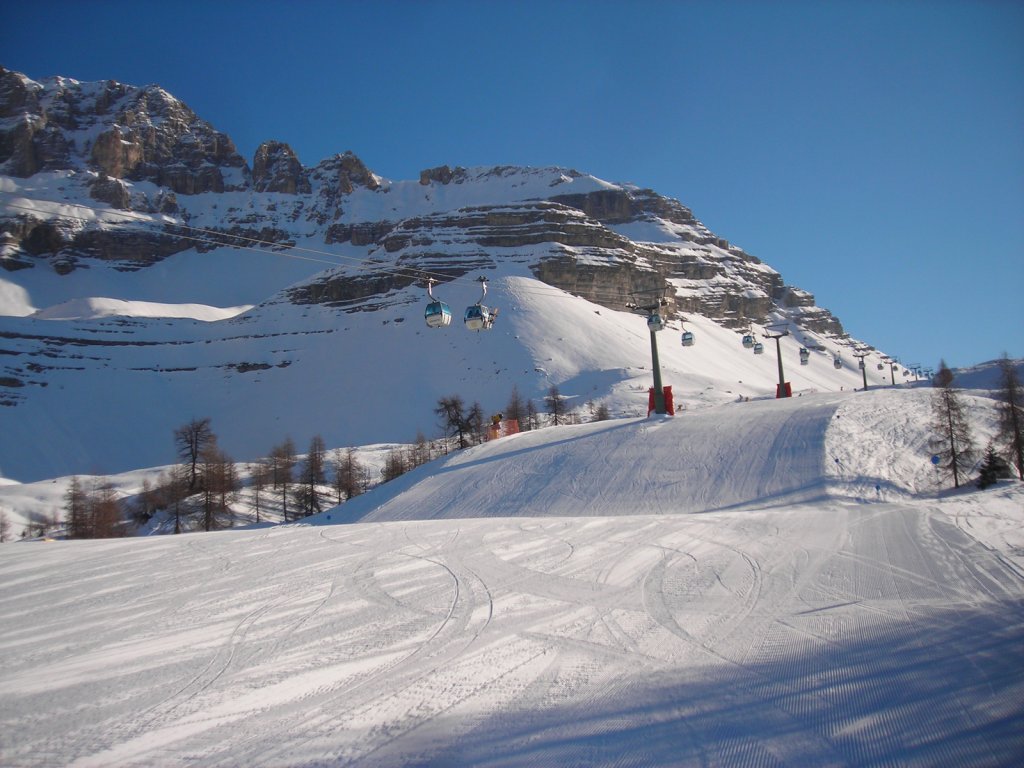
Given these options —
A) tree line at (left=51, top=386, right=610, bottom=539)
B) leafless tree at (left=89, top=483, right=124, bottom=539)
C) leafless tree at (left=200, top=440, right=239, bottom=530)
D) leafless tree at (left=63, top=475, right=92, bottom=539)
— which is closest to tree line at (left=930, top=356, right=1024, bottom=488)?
tree line at (left=51, top=386, right=610, bottom=539)


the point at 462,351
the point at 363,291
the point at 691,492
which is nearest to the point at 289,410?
the point at 462,351

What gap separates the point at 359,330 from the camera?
347 ft

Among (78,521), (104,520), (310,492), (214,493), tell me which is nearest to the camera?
(78,521)

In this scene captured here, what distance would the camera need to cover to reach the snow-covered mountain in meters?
79.8

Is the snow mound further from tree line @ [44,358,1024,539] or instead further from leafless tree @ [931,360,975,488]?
leafless tree @ [931,360,975,488]

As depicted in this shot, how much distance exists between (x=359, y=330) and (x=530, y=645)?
10444 centimetres

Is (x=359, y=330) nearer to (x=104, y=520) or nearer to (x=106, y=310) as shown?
(x=106, y=310)

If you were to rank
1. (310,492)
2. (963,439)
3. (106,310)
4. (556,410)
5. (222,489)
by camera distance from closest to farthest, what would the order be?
1. (963,439)
2. (222,489)
3. (310,492)
4. (556,410)
5. (106,310)

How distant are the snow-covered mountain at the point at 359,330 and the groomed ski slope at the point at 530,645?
3005 centimetres

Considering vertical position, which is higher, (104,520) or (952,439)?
(952,439)

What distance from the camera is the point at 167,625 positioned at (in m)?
6.56

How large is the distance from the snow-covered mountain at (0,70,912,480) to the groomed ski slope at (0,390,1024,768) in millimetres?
30050

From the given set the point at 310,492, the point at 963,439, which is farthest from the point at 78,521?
the point at 963,439

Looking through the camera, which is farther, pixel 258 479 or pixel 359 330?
pixel 359 330
